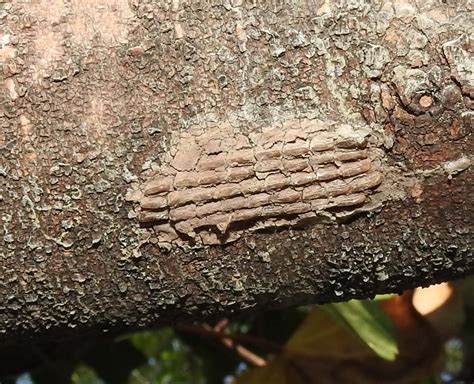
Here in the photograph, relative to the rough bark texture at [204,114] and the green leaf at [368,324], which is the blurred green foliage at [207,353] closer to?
the green leaf at [368,324]

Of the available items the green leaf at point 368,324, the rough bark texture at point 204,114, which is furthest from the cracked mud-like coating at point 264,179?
the green leaf at point 368,324

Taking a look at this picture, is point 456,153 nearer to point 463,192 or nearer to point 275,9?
point 463,192

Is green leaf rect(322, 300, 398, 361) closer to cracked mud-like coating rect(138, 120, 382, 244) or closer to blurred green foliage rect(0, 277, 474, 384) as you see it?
blurred green foliage rect(0, 277, 474, 384)

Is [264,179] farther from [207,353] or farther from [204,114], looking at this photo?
[207,353]

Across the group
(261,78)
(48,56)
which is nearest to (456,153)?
(261,78)

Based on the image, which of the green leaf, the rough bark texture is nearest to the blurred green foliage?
the green leaf

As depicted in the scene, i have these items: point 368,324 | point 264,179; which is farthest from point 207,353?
point 264,179

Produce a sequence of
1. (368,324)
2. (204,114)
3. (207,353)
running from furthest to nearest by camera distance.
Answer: (207,353) → (368,324) → (204,114)

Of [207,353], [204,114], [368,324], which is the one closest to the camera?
[204,114]
